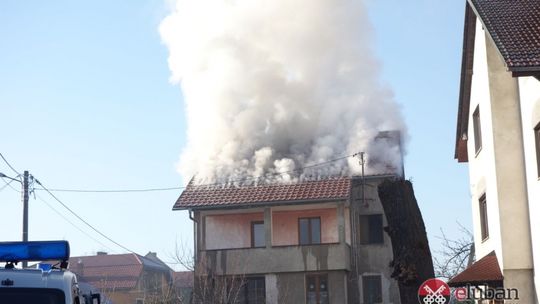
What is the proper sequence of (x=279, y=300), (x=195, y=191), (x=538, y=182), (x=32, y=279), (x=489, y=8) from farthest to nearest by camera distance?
1. (x=195, y=191)
2. (x=279, y=300)
3. (x=489, y=8)
4. (x=538, y=182)
5. (x=32, y=279)

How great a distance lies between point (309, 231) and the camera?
3412cm

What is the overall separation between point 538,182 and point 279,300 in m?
17.0

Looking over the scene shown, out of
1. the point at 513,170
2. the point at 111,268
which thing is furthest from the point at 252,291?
the point at 111,268

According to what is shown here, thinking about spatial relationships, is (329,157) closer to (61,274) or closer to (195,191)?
(195,191)

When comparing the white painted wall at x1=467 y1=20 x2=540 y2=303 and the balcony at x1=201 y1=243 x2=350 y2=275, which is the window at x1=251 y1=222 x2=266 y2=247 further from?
the white painted wall at x1=467 y1=20 x2=540 y2=303

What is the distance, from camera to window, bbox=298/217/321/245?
111 ft

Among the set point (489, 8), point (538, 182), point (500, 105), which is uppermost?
point (489, 8)

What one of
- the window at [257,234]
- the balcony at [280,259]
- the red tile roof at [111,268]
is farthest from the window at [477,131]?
the red tile roof at [111,268]

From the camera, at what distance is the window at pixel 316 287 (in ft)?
106

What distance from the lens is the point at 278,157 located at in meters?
36.0

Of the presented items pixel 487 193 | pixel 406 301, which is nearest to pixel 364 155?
pixel 487 193

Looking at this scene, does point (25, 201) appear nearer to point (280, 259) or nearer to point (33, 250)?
point (280, 259)

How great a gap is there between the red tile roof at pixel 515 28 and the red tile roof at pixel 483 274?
501 centimetres

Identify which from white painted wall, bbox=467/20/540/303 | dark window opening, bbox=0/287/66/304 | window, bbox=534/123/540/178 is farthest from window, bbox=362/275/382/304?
dark window opening, bbox=0/287/66/304
